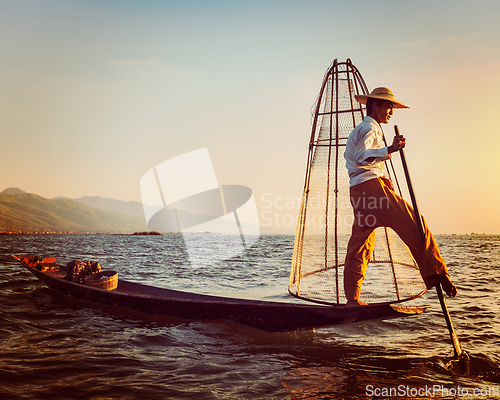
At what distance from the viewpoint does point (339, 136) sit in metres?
5.20

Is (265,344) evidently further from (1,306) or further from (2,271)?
(2,271)

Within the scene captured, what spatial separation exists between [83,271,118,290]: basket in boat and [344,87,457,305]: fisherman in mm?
5262

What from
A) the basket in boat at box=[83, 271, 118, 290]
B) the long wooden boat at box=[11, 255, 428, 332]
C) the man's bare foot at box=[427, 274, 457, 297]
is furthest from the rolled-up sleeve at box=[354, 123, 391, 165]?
the basket in boat at box=[83, 271, 118, 290]

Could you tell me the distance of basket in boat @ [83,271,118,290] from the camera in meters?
6.89

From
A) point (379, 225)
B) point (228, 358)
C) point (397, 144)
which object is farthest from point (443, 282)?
point (228, 358)

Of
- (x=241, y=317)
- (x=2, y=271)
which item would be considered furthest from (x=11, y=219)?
(x=241, y=317)

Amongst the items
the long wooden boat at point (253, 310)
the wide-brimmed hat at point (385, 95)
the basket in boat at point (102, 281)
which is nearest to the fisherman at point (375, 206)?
the wide-brimmed hat at point (385, 95)

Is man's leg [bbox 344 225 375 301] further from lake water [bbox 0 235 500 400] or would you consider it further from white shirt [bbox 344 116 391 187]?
lake water [bbox 0 235 500 400]

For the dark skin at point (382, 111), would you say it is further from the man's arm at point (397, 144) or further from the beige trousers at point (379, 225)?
the beige trousers at point (379, 225)

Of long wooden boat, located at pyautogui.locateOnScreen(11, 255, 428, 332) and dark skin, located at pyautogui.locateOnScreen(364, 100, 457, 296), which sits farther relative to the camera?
long wooden boat, located at pyautogui.locateOnScreen(11, 255, 428, 332)

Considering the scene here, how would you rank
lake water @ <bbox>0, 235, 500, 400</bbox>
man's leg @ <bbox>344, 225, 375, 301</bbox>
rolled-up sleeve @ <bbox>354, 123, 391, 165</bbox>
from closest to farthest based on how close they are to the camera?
lake water @ <bbox>0, 235, 500, 400</bbox>
rolled-up sleeve @ <bbox>354, 123, 391, 165</bbox>
man's leg @ <bbox>344, 225, 375, 301</bbox>

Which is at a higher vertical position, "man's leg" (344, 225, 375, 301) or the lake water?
"man's leg" (344, 225, 375, 301)

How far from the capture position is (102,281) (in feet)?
22.6

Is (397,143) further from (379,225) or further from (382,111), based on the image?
(379,225)
